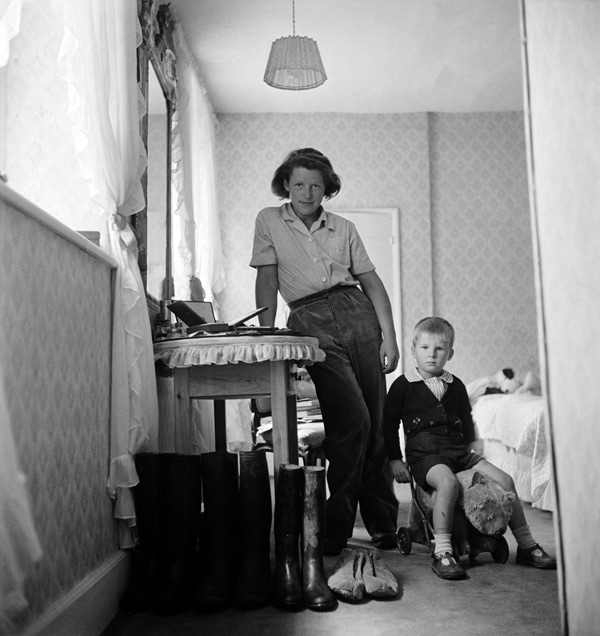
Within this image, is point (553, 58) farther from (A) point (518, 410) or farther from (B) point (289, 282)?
(A) point (518, 410)

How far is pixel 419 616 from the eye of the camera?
182 cm

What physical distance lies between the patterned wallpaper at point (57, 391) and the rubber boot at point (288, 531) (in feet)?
1.52

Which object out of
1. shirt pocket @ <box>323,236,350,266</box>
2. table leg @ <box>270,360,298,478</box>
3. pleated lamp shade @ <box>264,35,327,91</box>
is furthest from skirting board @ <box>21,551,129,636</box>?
pleated lamp shade @ <box>264,35,327,91</box>

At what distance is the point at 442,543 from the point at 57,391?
1.33 m

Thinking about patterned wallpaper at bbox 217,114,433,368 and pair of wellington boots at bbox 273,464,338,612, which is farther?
patterned wallpaper at bbox 217,114,433,368

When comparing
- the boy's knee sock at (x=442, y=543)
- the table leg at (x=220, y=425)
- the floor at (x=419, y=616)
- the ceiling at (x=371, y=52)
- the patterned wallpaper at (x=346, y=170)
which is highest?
the ceiling at (x=371, y=52)

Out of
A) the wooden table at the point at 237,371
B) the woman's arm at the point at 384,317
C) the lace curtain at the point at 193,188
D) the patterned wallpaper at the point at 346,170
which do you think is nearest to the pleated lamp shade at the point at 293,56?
the lace curtain at the point at 193,188

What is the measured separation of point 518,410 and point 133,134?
2.71 metres

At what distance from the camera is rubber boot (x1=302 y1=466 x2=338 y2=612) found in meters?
1.91

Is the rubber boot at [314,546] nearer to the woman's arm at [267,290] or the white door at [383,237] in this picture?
the woman's arm at [267,290]

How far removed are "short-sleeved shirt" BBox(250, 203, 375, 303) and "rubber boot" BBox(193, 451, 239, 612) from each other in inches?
35.2

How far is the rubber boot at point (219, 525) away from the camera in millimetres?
1960

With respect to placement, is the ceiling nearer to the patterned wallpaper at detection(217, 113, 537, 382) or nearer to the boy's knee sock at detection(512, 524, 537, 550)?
the patterned wallpaper at detection(217, 113, 537, 382)

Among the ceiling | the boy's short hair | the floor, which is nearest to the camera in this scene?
the floor
